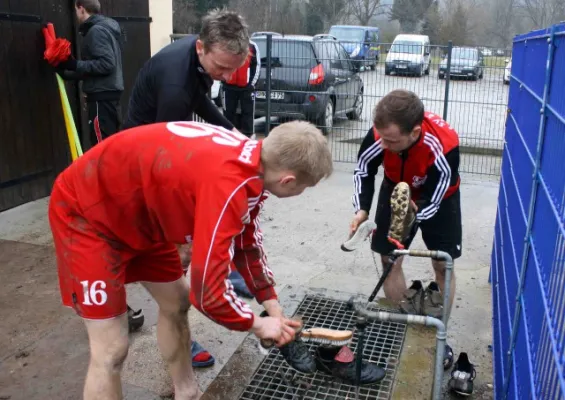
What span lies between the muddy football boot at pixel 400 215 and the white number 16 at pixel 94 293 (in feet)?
4.71

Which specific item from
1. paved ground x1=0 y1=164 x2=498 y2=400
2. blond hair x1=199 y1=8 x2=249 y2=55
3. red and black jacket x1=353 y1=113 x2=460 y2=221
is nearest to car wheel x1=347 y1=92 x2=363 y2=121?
paved ground x1=0 y1=164 x2=498 y2=400

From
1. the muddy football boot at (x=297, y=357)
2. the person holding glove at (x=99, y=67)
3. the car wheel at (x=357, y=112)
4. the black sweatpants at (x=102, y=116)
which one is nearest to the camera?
the muddy football boot at (x=297, y=357)

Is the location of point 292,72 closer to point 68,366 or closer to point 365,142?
point 365,142

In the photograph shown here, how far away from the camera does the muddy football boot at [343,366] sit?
2.71m

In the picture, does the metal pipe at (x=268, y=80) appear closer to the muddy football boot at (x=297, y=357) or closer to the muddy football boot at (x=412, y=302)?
the muddy football boot at (x=412, y=302)

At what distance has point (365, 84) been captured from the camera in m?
9.47

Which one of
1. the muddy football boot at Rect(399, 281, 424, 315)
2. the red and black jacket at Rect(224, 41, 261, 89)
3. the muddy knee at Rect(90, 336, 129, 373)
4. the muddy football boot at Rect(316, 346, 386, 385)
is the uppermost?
the red and black jacket at Rect(224, 41, 261, 89)

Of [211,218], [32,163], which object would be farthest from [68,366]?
[32,163]

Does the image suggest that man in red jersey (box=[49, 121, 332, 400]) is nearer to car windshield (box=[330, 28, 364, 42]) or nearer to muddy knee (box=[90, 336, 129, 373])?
muddy knee (box=[90, 336, 129, 373])

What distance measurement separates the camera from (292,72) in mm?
8859

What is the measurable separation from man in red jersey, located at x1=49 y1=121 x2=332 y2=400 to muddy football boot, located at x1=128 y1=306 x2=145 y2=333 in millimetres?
1202

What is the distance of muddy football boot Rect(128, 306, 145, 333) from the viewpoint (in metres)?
3.71

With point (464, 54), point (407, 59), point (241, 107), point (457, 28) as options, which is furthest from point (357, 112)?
point (457, 28)

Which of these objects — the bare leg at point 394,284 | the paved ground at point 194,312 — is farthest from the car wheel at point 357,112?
the bare leg at point 394,284
